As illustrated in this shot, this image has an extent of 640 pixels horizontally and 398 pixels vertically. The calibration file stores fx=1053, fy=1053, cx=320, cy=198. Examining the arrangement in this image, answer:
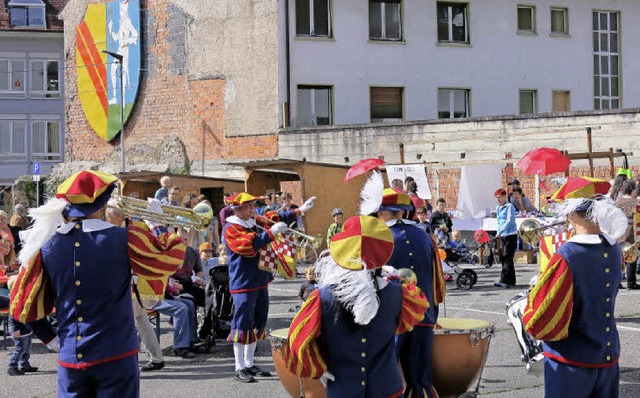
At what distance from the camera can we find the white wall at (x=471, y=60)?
3030 cm

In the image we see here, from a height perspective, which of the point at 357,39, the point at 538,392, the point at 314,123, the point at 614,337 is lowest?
the point at 538,392

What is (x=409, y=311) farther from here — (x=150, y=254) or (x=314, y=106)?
(x=314, y=106)

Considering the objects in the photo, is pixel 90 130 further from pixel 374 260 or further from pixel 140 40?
pixel 374 260

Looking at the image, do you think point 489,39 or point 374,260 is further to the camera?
point 489,39

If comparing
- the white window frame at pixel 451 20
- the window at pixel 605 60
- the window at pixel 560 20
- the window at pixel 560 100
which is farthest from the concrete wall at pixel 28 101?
the window at pixel 605 60

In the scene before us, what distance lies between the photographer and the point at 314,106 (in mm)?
30469

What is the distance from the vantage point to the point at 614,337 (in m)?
6.09

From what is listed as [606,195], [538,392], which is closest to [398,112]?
[538,392]

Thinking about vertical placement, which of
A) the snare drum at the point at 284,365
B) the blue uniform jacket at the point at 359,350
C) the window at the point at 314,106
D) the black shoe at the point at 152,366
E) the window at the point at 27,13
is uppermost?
the window at the point at 27,13

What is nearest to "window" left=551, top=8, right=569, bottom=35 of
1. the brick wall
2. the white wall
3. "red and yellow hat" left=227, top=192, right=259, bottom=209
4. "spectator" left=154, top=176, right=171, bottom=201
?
the white wall

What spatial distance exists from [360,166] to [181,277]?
7627mm

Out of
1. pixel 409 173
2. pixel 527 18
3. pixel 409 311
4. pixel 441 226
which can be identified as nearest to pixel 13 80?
pixel 527 18

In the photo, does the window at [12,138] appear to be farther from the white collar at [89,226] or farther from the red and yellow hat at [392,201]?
the white collar at [89,226]

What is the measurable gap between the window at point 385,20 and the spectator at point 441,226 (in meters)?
13.1
